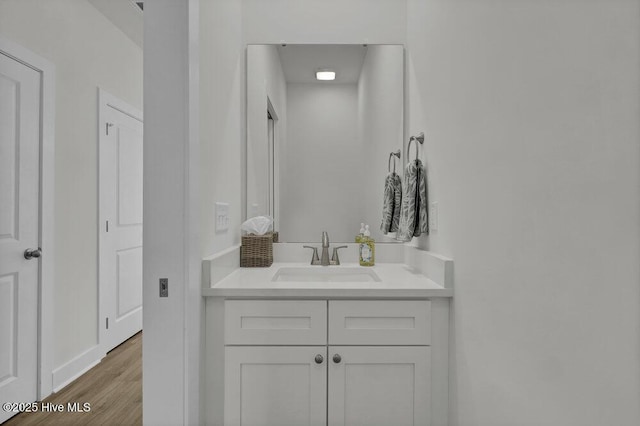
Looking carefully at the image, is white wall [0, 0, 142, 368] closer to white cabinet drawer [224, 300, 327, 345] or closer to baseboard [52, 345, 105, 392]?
baseboard [52, 345, 105, 392]

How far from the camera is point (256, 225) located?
1994mm

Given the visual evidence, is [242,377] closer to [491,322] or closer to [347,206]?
[491,322]

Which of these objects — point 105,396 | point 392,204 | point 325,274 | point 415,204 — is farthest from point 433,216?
point 105,396

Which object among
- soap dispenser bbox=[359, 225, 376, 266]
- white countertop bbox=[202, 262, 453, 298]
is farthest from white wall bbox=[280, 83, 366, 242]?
white countertop bbox=[202, 262, 453, 298]

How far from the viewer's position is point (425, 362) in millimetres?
1469

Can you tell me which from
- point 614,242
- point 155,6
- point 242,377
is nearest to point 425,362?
point 242,377

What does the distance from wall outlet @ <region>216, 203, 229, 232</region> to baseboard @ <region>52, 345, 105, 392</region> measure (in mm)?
1644

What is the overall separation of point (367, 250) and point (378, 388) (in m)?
0.73

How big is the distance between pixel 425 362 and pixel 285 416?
55cm

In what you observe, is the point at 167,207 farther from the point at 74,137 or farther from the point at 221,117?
the point at 74,137

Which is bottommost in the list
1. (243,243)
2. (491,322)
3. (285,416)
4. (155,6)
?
(285,416)

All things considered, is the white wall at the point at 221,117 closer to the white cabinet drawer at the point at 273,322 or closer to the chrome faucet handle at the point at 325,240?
the white cabinet drawer at the point at 273,322

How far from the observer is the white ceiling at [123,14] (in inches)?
113

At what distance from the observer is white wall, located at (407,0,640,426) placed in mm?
677
